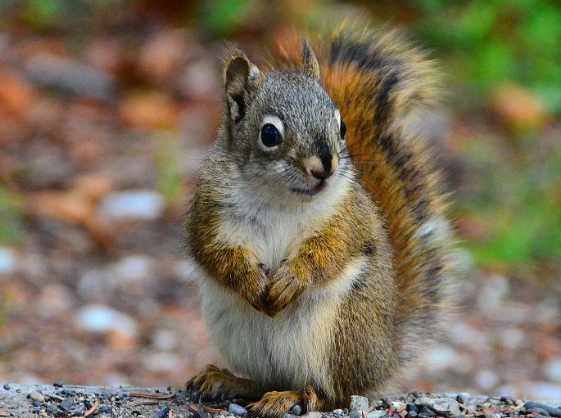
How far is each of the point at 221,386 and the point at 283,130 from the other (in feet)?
2.49

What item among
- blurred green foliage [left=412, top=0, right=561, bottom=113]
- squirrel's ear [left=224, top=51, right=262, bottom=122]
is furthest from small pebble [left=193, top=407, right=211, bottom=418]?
blurred green foliage [left=412, top=0, right=561, bottom=113]

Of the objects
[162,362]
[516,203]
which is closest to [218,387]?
[162,362]

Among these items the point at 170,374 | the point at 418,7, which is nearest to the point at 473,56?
the point at 418,7

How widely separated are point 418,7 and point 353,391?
4.88m

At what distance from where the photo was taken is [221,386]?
2795 millimetres

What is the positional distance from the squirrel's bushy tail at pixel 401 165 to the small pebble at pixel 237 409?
1.66 feet

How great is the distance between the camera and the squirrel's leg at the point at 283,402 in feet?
8.54

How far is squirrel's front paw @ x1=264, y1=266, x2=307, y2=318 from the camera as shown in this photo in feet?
8.26

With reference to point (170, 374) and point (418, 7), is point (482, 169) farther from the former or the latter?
point (170, 374)

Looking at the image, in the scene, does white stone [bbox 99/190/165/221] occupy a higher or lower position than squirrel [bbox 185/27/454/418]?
higher

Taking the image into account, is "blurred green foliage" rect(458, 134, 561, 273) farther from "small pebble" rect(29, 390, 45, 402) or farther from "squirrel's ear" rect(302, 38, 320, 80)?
"small pebble" rect(29, 390, 45, 402)

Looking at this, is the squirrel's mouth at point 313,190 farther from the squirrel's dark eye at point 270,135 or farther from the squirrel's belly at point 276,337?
the squirrel's belly at point 276,337

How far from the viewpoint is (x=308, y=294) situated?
2.61 metres

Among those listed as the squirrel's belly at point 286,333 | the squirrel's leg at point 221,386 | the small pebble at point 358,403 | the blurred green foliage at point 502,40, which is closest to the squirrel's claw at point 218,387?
the squirrel's leg at point 221,386
